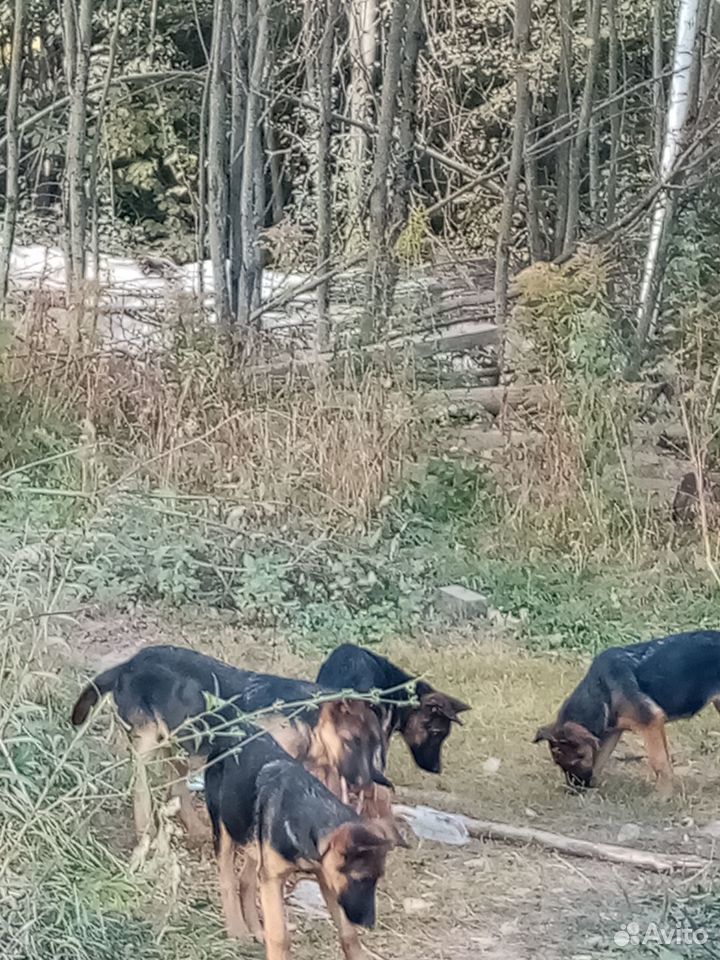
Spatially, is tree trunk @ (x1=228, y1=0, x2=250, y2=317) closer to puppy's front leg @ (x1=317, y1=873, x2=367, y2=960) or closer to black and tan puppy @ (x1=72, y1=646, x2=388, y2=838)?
black and tan puppy @ (x1=72, y1=646, x2=388, y2=838)

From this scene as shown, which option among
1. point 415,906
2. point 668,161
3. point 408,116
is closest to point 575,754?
point 415,906

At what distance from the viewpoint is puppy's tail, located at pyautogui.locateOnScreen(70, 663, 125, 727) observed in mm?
3174

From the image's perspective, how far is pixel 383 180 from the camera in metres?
3.60

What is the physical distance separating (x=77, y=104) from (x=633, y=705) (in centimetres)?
196

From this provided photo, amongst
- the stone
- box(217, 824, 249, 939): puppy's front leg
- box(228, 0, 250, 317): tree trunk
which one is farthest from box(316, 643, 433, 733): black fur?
box(228, 0, 250, 317): tree trunk

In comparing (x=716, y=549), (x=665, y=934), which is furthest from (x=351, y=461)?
(x=665, y=934)

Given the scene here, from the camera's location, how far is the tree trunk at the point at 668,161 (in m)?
3.65

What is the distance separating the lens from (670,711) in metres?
3.44

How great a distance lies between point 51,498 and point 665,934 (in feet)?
5.62

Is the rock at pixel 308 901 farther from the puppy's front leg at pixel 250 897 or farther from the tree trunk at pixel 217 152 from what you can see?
the tree trunk at pixel 217 152

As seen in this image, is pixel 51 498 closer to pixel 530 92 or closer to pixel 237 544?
pixel 237 544

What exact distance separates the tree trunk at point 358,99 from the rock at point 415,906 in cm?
156

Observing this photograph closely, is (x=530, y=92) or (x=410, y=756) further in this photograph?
(x=530, y=92)

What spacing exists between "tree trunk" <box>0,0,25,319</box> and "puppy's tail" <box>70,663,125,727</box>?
1006 millimetres
